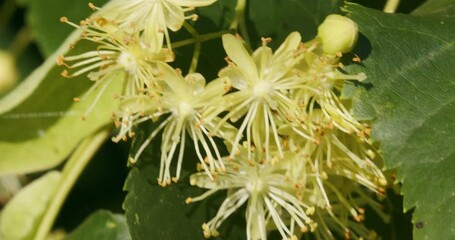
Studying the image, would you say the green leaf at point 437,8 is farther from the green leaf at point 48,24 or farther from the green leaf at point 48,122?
the green leaf at point 48,24

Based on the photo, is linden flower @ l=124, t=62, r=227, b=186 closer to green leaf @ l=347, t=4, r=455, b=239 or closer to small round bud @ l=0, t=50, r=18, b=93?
green leaf @ l=347, t=4, r=455, b=239

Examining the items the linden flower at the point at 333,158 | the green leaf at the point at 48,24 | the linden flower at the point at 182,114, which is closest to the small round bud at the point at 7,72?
the green leaf at the point at 48,24

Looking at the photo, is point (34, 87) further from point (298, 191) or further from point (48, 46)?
point (298, 191)

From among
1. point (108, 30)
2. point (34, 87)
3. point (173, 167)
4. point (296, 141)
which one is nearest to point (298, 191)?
point (296, 141)

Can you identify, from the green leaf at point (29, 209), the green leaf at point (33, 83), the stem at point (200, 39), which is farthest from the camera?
the green leaf at point (29, 209)

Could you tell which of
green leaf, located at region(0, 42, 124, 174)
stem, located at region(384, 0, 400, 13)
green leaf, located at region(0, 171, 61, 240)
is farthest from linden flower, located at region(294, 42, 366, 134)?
green leaf, located at region(0, 171, 61, 240)

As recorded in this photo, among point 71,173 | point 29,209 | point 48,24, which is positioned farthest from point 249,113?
point 48,24
